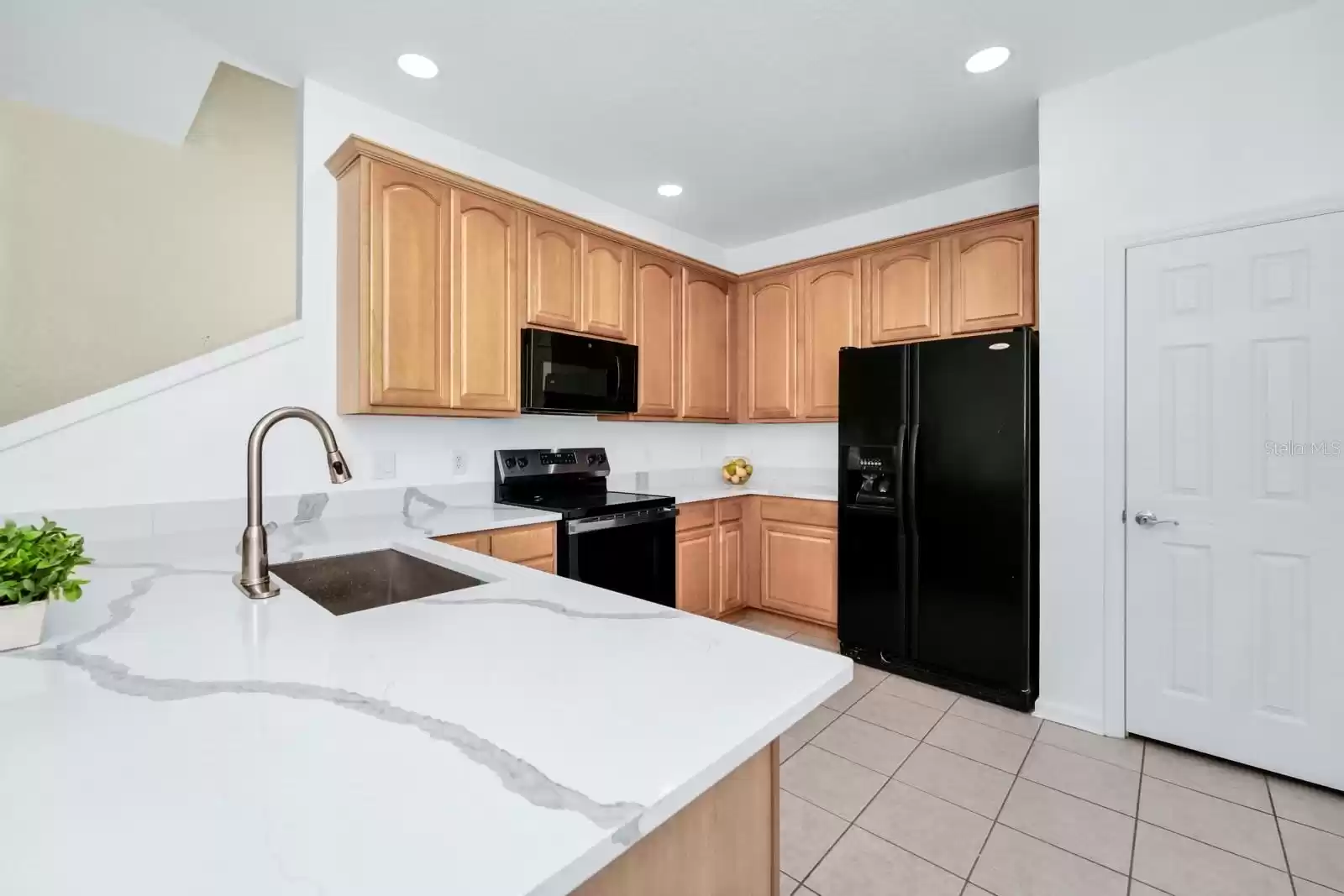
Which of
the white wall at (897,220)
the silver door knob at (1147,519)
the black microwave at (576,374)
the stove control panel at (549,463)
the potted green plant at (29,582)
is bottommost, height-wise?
the silver door knob at (1147,519)

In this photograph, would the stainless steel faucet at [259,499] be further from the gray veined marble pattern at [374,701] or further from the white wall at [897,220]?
the white wall at [897,220]

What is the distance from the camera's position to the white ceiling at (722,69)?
199cm

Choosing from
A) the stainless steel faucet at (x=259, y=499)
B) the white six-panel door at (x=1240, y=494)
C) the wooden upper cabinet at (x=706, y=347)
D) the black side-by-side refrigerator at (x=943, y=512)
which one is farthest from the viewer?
the wooden upper cabinet at (x=706, y=347)

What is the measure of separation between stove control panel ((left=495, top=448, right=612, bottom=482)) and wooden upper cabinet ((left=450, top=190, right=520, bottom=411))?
0.39m

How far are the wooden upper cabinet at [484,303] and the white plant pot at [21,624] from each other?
1.72 meters

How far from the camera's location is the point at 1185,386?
216cm

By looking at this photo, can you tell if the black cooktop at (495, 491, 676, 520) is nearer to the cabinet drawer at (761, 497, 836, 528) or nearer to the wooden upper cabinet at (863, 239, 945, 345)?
the cabinet drawer at (761, 497, 836, 528)

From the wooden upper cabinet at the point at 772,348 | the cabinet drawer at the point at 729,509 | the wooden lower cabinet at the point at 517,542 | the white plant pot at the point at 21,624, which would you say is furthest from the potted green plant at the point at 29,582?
the wooden upper cabinet at the point at 772,348

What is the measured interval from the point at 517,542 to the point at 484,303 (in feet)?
3.58

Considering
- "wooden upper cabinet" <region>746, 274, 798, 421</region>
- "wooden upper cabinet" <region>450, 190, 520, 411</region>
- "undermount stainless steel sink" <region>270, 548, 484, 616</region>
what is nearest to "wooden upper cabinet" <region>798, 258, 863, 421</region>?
"wooden upper cabinet" <region>746, 274, 798, 421</region>

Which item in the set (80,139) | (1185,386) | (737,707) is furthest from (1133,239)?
(80,139)

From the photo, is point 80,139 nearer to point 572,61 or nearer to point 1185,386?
point 572,61

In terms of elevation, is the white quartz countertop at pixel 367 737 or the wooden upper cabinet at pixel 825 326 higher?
the wooden upper cabinet at pixel 825 326

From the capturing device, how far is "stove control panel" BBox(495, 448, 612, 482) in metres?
3.04
